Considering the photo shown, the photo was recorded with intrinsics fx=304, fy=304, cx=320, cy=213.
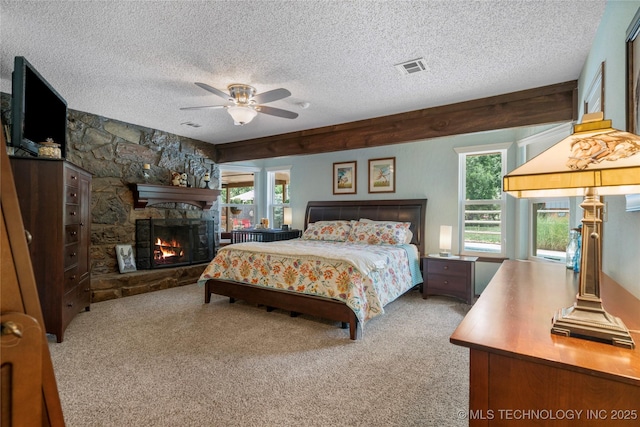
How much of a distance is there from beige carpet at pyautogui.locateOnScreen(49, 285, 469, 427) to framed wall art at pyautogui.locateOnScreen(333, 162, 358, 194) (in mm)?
2536

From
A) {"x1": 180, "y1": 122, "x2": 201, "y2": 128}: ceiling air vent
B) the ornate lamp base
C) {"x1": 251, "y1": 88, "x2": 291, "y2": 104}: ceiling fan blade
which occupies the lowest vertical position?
the ornate lamp base

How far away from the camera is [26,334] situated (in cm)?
67

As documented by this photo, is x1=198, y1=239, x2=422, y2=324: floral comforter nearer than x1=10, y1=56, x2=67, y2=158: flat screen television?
No

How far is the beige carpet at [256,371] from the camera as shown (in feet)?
5.65

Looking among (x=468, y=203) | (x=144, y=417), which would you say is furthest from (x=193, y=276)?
(x=468, y=203)

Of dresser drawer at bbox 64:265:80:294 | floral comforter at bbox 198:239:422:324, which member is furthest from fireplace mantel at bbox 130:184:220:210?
floral comforter at bbox 198:239:422:324

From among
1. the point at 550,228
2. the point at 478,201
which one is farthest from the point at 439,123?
the point at 550,228

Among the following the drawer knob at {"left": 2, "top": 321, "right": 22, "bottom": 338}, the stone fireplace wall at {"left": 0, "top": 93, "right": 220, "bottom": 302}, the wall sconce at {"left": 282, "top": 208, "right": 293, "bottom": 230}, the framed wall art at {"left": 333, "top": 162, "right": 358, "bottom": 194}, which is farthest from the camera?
the wall sconce at {"left": 282, "top": 208, "right": 293, "bottom": 230}

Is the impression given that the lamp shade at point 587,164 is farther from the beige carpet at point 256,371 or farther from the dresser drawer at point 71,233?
the dresser drawer at point 71,233

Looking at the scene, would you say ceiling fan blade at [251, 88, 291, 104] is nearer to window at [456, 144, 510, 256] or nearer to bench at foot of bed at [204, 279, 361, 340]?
bench at foot of bed at [204, 279, 361, 340]

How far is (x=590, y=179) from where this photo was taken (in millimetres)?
860

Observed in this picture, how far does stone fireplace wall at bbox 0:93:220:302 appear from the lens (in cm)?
397

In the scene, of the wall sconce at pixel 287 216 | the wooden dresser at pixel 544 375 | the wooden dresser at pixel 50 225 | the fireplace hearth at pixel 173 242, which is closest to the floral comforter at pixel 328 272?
the wooden dresser at pixel 50 225

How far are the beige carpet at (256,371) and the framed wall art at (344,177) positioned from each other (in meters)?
2.54
